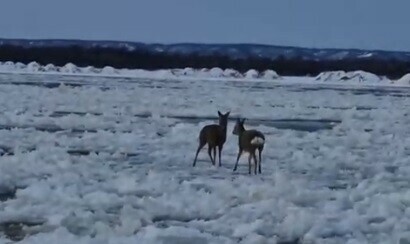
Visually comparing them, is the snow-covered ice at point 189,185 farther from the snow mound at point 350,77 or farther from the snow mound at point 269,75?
the snow mound at point 269,75

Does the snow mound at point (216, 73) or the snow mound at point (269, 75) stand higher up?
the snow mound at point (269, 75)

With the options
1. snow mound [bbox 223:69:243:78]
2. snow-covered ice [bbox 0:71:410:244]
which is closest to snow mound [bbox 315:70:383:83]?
snow mound [bbox 223:69:243:78]

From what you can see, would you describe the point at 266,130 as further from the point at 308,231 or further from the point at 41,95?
the point at 41,95

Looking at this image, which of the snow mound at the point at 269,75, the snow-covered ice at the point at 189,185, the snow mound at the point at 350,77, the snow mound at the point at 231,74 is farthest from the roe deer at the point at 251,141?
the snow mound at the point at 231,74

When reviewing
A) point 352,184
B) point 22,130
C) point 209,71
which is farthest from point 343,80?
point 352,184

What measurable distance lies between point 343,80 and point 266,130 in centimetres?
4686

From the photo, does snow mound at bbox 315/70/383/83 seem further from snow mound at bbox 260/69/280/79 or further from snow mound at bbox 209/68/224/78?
snow mound at bbox 209/68/224/78

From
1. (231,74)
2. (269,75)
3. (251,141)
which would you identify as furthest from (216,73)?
(251,141)

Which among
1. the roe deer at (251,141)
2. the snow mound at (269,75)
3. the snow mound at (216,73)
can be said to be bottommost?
the snow mound at (216,73)

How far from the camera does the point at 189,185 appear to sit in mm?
8852

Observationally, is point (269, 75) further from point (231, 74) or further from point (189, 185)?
point (189, 185)

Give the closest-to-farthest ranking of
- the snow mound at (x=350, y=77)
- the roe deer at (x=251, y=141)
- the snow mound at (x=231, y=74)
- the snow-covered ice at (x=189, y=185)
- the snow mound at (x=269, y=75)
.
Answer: the snow-covered ice at (x=189, y=185)
the roe deer at (x=251, y=141)
the snow mound at (x=350, y=77)
the snow mound at (x=269, y=75)
the snow mound at (x=231, y=74)

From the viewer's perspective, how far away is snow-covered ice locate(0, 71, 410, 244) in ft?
22.0

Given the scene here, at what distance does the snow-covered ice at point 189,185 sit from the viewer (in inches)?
264
